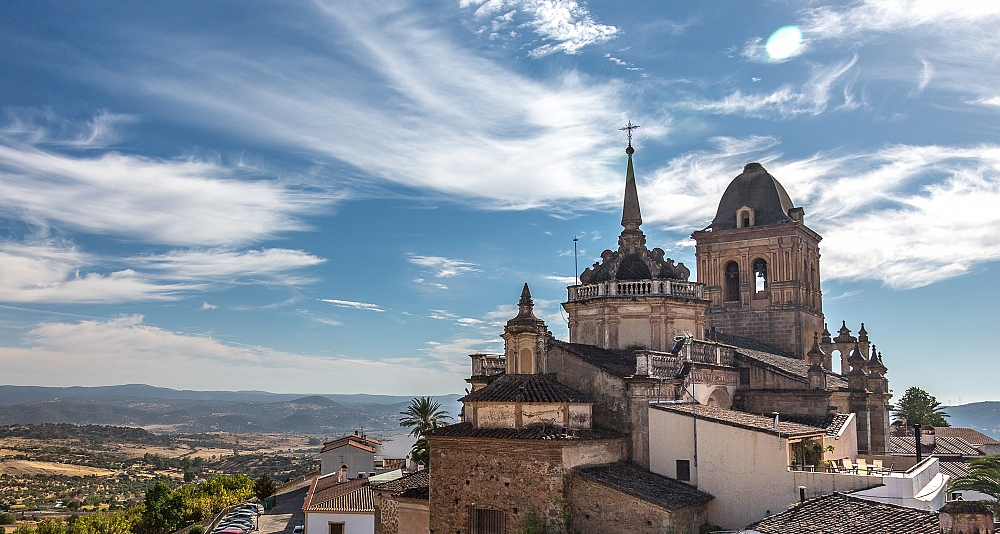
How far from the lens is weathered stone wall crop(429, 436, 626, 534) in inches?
1017

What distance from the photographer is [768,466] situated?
2570 centimetres

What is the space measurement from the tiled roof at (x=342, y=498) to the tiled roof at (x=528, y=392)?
17.7m

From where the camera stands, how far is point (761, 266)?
48.8 m

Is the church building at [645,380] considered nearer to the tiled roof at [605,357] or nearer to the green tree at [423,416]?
the tiled roof at [605,357]

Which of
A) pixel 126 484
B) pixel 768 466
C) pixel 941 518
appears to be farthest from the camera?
pixel 126 484

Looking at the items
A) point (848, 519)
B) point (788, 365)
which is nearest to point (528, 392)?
point (848, 519)

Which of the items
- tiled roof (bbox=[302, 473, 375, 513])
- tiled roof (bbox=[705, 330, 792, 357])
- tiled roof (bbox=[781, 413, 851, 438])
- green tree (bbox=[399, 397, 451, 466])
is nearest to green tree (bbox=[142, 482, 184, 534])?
tiled roof (bbox=[302, 473, 375, 513])

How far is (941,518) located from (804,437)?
11.4 metres

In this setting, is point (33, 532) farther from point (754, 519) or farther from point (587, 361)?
point (754, 519)

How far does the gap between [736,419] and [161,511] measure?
42.1 m

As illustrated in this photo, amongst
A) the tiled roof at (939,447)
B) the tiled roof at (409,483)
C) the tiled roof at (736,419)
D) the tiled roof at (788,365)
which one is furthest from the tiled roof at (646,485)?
the tiled roof at (939,447)

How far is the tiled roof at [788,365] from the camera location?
36.1m

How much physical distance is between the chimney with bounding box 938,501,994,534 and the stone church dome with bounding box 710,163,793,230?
3260 cm

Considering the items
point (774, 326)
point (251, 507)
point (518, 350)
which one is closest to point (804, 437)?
point (518, 350)
